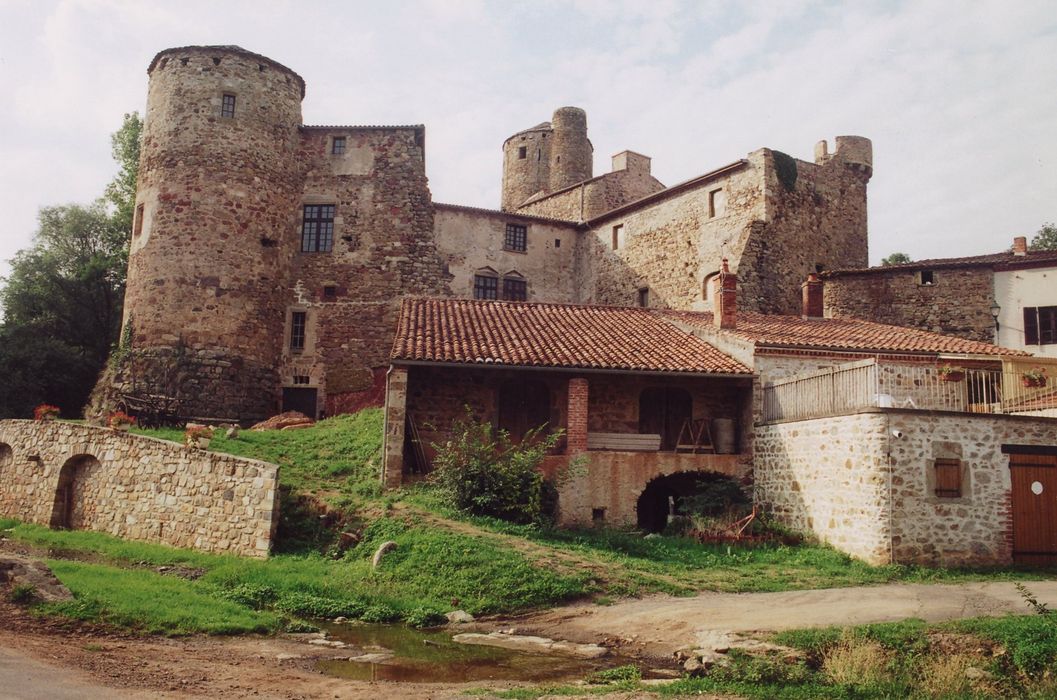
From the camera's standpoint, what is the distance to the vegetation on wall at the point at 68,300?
29.8 metres

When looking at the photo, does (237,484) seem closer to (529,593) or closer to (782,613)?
(529,593)

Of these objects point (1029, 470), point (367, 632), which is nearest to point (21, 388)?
point (367, 632)

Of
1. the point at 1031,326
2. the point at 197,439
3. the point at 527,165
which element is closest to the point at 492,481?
the point at 197,439

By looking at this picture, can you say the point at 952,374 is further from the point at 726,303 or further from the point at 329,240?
the point at 329,240

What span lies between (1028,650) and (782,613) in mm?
3062

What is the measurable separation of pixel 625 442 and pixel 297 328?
15264mm

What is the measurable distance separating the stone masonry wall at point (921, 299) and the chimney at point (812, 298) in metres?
3.48

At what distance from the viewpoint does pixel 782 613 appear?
11492 millimetres

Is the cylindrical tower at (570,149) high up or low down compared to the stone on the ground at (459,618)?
up

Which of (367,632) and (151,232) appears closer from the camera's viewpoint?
(367,632)

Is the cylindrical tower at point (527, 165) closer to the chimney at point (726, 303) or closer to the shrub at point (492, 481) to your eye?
the chimney at point (726, 303)

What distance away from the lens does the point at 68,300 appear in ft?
110

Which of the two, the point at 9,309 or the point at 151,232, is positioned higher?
the point at 151,232

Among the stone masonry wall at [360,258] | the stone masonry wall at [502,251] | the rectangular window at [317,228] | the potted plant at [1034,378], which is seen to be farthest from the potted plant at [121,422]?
the potted plant at [1034,378]
